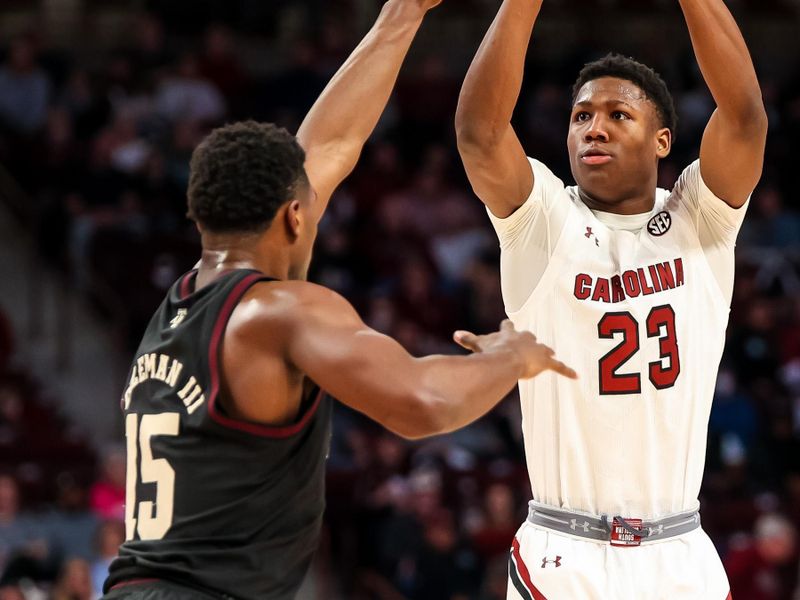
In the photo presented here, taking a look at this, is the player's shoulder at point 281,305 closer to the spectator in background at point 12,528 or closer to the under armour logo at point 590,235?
the under armour logo at point 590,235

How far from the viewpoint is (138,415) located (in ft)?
12.4

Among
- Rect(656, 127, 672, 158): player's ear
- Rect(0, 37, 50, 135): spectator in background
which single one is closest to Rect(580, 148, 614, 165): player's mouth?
Rect(656, 127, 672, 158): player's ear

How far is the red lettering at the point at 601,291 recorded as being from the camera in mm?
4793

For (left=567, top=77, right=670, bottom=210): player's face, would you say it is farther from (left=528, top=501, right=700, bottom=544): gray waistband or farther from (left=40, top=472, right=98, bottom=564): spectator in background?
(left=40, top=472, right=98, bottom=564): spectator in background

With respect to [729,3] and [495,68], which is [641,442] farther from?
[729,3]

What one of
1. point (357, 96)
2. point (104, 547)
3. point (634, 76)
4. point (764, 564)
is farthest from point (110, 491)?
point (634, 76)

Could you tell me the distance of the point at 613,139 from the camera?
192 inches

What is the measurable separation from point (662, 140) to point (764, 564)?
6.40 meters

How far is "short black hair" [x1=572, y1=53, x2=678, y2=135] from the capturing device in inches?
196

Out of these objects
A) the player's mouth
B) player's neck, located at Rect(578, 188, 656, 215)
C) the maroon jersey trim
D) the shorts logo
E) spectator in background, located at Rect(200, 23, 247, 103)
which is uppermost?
spectator in background, located at Rect(200, 23, 247, 103)

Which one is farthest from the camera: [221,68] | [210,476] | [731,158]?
[221,68]

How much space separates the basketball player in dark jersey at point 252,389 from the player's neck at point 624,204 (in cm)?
139

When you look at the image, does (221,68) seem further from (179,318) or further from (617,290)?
(179,318)

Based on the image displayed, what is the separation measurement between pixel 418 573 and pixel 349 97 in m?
5.99
